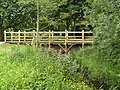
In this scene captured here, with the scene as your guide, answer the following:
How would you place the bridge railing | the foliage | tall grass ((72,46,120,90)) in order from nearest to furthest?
tall grass ((72,46,120,90)) < the foliage < the bridge railing

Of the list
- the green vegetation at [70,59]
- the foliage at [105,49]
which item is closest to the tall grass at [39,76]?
the green vegetation at [70,59]

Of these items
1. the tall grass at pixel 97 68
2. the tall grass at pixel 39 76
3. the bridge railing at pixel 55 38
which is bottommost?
the tall grass at pixel 97 68

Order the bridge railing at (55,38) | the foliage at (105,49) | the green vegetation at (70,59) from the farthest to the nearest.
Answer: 1. the bridge railing at (55,38)
2. the foliage at (105,49)
3. the green vegetation at (70,59)

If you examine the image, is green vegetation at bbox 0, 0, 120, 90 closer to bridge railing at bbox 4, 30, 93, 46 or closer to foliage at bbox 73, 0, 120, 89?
foliage at bbox 73, 0, 120, 89

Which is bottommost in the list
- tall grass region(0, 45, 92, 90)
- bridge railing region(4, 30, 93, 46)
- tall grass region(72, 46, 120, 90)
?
tall grass region(72, 46, 120, 90)

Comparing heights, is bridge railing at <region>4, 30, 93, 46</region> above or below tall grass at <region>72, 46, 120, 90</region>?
above

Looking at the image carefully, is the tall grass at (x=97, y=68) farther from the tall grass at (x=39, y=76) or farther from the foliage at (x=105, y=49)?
the tall grass at (x=39, y=76)

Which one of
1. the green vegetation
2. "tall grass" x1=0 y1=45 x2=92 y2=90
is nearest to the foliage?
the green vegetation

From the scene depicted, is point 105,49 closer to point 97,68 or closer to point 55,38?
point 97,68

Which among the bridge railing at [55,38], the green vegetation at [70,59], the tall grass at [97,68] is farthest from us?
the bridge railing at [55,38]

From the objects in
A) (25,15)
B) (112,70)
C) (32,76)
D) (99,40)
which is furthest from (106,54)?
(25,15)

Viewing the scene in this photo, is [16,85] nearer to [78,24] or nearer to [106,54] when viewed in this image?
[106,54]

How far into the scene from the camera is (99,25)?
43.7 ft

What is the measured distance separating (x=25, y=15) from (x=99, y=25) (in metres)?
12.8
